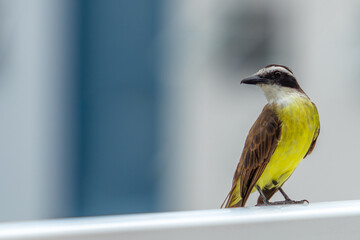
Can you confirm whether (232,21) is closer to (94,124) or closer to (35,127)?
(94,124)

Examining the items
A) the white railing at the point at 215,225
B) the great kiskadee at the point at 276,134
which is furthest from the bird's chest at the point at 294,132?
the white railing at the point at 215,225

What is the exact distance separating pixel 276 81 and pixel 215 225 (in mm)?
215

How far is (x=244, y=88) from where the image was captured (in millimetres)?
1823

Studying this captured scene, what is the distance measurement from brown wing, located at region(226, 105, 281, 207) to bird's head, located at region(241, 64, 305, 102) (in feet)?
0.07

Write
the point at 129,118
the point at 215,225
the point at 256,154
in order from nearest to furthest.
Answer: the point at 215,225 < the point at 256,154 < the point at 129,118

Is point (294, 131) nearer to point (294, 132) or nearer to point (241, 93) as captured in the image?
point (294, 132)

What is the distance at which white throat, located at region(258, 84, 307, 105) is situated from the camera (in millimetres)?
504

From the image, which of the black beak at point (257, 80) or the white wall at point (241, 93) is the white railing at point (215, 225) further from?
the white wall at point (241, 93)

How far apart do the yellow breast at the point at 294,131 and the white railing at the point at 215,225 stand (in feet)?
0.46

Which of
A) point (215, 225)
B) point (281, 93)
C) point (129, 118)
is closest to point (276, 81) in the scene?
point (281, 93)

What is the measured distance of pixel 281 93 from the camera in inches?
19.9

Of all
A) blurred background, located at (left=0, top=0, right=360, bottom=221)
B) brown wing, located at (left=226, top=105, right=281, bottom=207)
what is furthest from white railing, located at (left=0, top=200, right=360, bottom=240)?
blurred background, located at (left=0, top=0, right=360, bottom=221)

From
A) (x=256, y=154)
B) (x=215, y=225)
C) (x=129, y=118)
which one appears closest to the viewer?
(x=215, y=225)

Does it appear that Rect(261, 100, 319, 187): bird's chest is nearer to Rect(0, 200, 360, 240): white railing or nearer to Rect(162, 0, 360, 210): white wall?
Rect(0, 200, 360, 240): white railing
